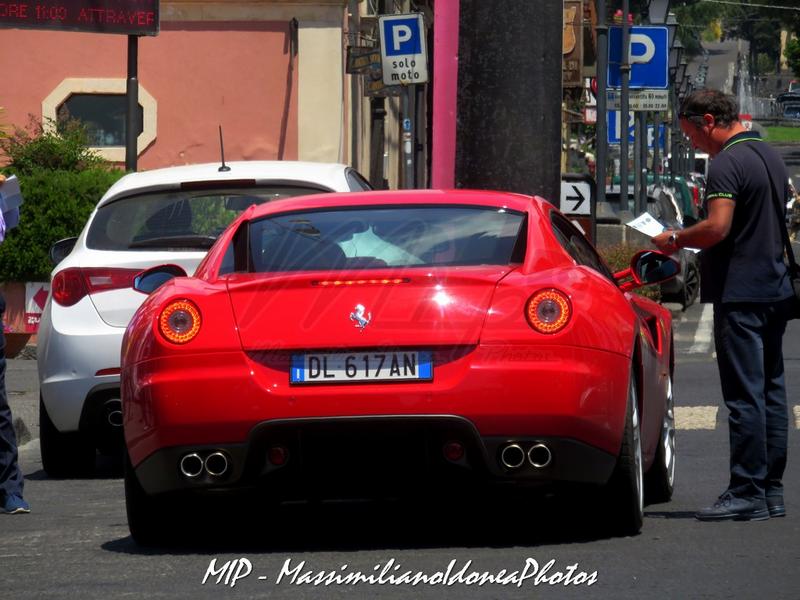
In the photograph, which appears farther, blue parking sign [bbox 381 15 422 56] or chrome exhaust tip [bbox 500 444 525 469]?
blue parking sign [bbox 381 15 422 56]

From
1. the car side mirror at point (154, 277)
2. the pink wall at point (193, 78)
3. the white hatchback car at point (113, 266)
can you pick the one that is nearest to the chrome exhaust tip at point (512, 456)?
the car side mirror at point (154, 277)

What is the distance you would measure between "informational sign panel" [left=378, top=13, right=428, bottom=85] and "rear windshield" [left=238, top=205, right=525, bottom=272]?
472 inches

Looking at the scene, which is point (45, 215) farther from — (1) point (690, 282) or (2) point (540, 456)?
(2) point (540, 456)

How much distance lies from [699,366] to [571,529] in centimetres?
987

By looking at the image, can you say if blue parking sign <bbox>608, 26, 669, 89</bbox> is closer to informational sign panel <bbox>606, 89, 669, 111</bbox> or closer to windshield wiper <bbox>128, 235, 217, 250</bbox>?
informational sign panel <bbox>606, 89, 669, 111</bbox>

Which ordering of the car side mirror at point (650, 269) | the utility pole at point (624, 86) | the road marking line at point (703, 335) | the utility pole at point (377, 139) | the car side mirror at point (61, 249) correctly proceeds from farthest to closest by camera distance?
the utility pole at point (377, 139)
the utility pole at point (624, 86)
the road marking line at point (703, 335)
the car side mirror at point (61, 249)
the car side mirror at point (650, 269)

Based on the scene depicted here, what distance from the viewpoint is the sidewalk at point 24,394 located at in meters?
12.1

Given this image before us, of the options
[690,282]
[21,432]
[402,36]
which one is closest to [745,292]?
[21,432]

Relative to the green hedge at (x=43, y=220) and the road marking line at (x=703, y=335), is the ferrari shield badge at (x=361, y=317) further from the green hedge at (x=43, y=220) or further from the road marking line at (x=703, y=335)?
the green hedge at (x=43, y=220)

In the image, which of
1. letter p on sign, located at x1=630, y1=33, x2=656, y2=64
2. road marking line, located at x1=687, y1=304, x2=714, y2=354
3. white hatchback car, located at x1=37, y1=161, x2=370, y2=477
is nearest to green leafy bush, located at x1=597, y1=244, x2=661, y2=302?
road marking line, located at x1=687, y1=304, x2=714, y2=354

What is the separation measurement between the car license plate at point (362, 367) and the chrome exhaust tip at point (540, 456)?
1.46 feet

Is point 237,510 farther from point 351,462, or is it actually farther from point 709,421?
point 709,421

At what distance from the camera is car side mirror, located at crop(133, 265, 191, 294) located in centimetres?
816

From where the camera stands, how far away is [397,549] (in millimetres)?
6801
